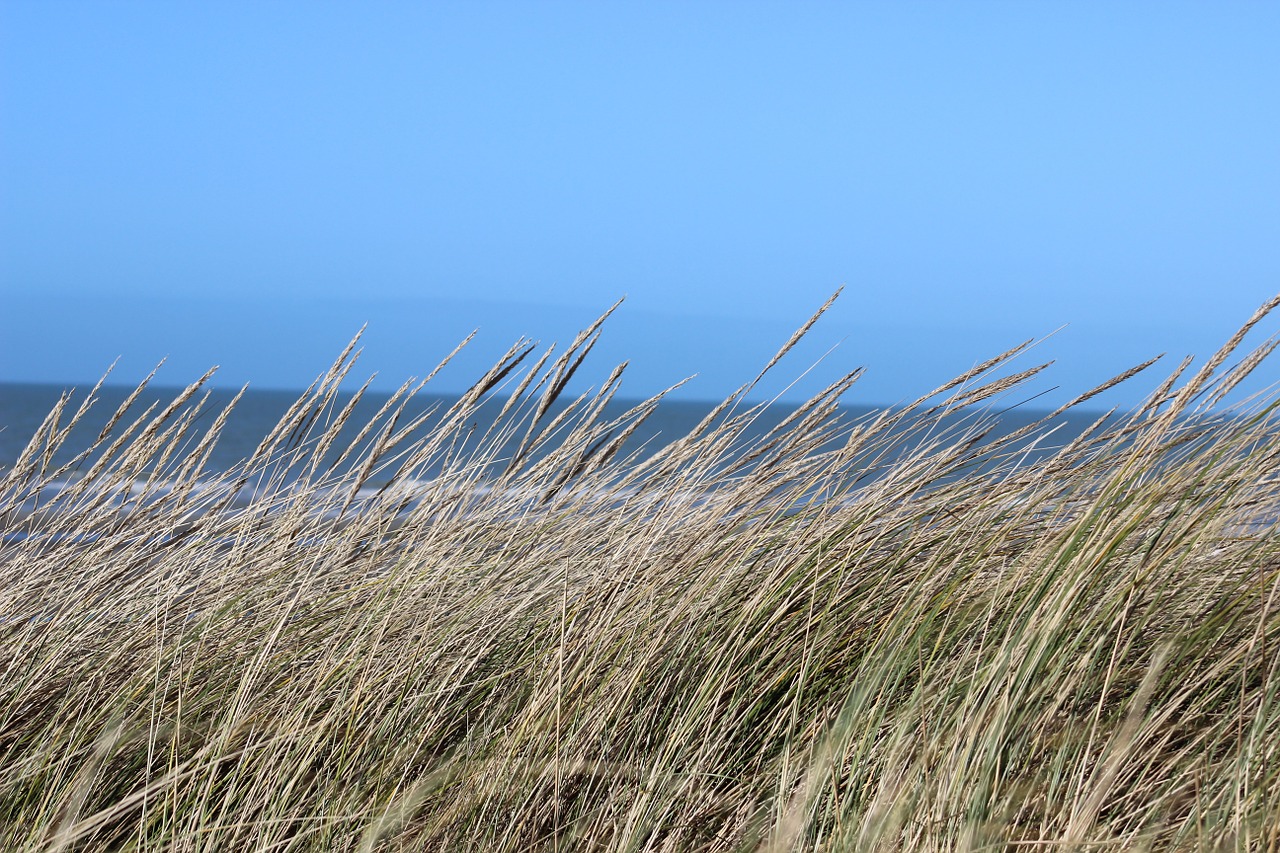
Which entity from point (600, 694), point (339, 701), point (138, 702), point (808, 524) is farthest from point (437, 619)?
point (808, 524)

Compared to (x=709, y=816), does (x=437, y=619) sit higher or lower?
higher

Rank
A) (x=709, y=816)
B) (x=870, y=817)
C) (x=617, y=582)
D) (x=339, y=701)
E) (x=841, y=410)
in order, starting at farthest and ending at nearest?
(x=841, y=410) → (x=617, y=582) → (x=339, y=701) → (x=709, y=816) → (x=870, y=817)

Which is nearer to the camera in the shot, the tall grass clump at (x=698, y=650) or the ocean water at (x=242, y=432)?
the tall grass clump at (x=698, y=650)

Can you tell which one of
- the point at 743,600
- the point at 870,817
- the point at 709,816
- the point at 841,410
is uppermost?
the point at 841,410

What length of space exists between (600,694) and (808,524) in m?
0.47

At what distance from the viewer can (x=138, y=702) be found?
66.7 inches

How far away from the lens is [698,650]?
1.52 meters

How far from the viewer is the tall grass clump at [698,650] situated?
3.93 feet

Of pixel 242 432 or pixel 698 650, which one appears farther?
pixel 242 432

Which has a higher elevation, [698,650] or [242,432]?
[698,650]

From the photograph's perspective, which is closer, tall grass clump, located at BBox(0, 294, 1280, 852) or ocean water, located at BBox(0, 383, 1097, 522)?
tall grass clump, located at BBox(0, 294, 1280, 852)

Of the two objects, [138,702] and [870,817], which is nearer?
[870,817]

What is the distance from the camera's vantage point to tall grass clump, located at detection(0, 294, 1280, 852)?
1.20m

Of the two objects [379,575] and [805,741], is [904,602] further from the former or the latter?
[379,575]
